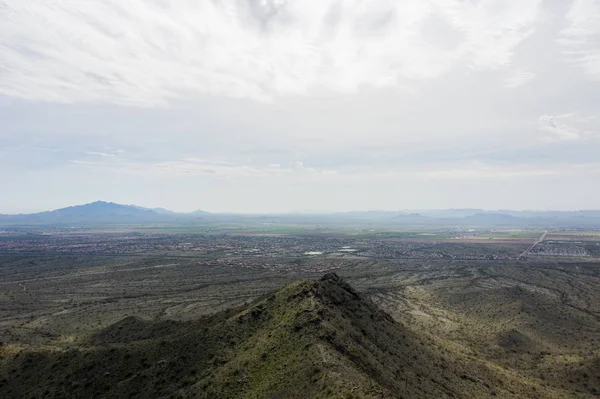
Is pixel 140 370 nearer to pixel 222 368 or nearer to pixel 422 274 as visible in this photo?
pixel 222 368

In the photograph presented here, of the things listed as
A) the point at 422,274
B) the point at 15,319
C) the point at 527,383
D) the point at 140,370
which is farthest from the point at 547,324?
the point at 15,319

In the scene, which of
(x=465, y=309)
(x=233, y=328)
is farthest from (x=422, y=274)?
(x=233, y=328)

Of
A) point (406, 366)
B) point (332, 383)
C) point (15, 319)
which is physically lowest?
point (15, 319)

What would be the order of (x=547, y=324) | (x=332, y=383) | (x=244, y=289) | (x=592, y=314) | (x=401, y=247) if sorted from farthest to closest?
(x=401, y=247), (x=244, y=289), (x=592, y=314), (x=547, y=324), (x=332, y=383)

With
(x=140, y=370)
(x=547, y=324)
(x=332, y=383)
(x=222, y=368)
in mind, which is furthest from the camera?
(x=547, y=324)

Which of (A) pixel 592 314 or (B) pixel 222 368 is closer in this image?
(B) pixel 222 368

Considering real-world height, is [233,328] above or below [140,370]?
above

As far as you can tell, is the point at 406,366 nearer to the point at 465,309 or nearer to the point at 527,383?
the point at 527,383
